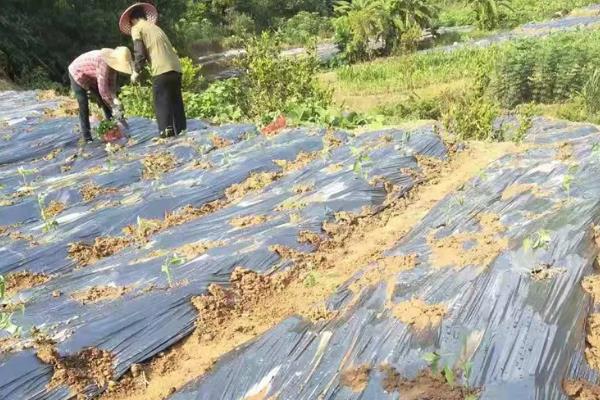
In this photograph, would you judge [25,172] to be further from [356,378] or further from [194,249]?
[356,378]

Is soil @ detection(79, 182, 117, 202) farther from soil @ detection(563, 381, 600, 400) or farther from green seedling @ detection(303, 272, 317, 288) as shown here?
soil @ detection(563, 381, 600, 400)

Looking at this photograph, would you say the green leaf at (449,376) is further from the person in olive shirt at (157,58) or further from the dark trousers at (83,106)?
the dark trousers at (83,106)

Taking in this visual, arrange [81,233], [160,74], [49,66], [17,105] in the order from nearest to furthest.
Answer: [81,233]
[160,74]
[17,105]
[49,66]

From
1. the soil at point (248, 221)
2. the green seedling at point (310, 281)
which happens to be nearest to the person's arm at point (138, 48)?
the soil at point (248, 221)

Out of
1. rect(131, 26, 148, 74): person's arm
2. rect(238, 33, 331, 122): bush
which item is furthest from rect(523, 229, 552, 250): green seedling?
rect(238, 33, 331, 122): bush

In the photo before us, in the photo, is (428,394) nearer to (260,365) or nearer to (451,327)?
(451,327)

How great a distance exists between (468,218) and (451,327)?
113 centimetres

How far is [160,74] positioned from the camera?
18.2 ft

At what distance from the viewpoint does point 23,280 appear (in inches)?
128

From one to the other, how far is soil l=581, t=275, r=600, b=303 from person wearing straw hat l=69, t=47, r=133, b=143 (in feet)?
13.5

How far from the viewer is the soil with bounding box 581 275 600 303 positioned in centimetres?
227

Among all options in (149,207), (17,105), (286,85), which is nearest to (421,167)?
(149,207)

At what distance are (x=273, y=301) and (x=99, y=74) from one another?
3.39 metres

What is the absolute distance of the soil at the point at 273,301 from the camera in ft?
7.91
